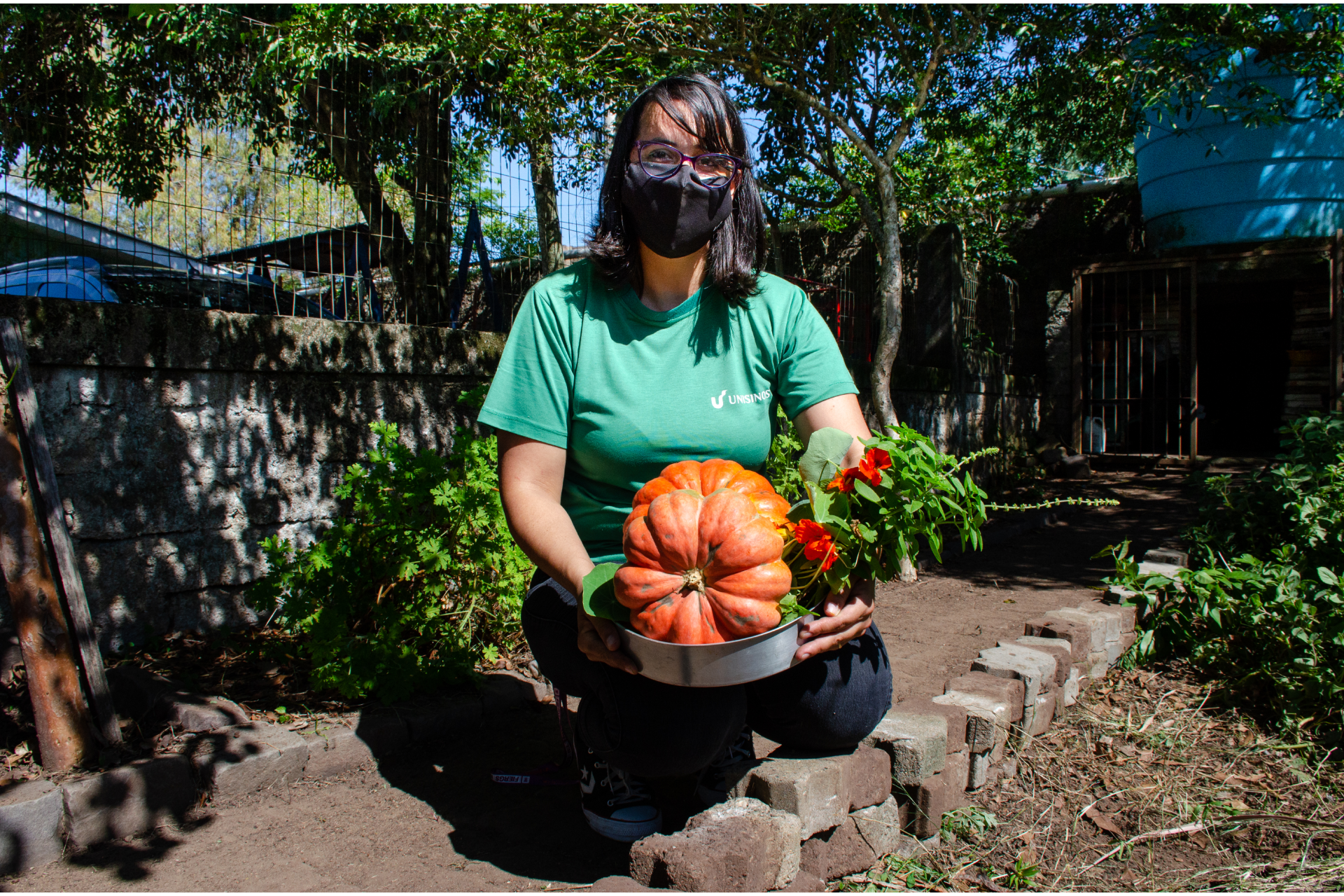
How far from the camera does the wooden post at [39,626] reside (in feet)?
7.75

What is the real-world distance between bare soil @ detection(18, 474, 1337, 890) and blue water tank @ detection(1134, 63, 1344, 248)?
301 inches

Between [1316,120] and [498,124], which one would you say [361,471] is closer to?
[498,124]

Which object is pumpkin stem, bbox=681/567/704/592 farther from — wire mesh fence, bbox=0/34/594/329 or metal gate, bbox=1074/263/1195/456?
metal gate, bbox=1074/263/1195/456

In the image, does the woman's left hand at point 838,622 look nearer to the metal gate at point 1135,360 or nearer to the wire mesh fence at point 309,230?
the wire mesh fence at point 309,230

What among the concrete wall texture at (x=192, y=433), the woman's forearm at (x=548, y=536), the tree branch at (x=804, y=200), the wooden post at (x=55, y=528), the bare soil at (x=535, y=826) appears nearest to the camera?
the woman's forearm at (x=548, y=536)

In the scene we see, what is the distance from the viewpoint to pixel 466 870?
2.02 meters

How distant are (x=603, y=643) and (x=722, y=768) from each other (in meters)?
0.76

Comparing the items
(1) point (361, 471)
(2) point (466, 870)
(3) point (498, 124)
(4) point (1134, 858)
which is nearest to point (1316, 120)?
(3) point (498, 124)

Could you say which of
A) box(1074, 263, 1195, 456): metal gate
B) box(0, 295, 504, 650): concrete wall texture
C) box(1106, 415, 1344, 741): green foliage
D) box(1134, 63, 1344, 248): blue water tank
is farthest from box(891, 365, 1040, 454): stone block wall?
box(0, 295, 504, 650): concrete wall texture

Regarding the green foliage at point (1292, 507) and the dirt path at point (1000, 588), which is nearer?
the green foliage at point (1292, 507)

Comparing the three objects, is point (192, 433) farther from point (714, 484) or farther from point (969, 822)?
point (969, 822)

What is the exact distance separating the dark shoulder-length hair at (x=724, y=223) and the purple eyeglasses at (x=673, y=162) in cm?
3

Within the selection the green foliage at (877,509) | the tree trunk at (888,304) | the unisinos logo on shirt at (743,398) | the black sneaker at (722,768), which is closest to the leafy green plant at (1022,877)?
the black sneaker at (722,768)

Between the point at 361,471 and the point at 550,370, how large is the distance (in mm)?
1461
